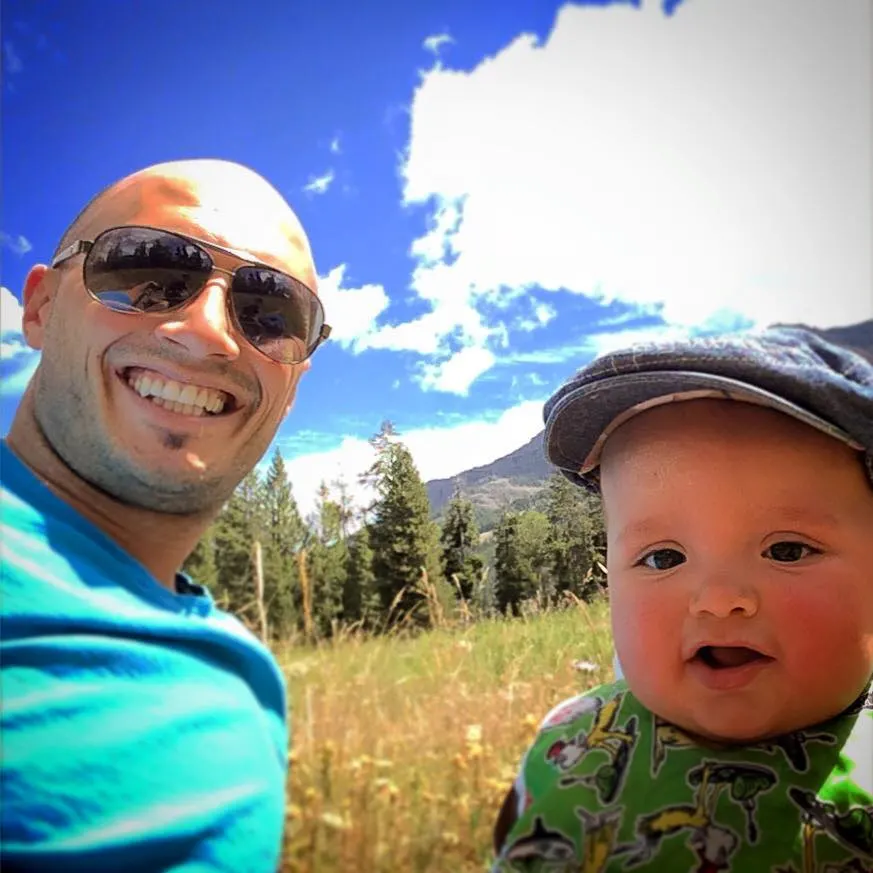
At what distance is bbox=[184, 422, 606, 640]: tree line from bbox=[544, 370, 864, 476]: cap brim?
0.09 m

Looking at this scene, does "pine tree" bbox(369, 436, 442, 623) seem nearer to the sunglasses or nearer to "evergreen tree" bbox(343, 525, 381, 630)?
"evergreen tree" bbox(343, 525, 381, 630)

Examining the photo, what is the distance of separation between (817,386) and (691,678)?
361 millimetres

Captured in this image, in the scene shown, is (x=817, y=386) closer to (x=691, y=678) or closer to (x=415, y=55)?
(x=691, y=678)

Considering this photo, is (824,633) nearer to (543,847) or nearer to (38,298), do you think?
(543,847)

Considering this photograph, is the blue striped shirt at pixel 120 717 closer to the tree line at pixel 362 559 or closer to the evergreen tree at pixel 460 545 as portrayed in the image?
the tree line at pixel 362 559

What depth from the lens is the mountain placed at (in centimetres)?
105

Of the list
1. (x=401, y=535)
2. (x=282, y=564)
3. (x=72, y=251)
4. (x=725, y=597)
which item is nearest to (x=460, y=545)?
(x=401, y=535)

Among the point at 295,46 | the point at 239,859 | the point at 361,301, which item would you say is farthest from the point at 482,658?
the point at 295,46

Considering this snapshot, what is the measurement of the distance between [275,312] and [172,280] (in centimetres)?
13

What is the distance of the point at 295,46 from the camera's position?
1.07 metres

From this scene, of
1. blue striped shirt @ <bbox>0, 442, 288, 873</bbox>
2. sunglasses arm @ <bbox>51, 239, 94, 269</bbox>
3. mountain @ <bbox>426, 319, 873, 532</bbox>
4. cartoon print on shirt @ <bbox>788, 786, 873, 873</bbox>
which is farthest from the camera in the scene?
mountain @ <bbox>426, 319, 873, 532</bbox>

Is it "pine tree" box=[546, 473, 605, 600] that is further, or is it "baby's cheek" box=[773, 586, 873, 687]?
"pine tree" box=[546, 473, 605, 600]

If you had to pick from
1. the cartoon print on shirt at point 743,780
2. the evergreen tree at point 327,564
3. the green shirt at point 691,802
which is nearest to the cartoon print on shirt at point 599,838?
the green shirt at point 691,802

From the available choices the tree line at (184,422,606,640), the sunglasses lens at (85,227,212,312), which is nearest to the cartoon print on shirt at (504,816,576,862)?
the tree line at (184,422,606,640)
